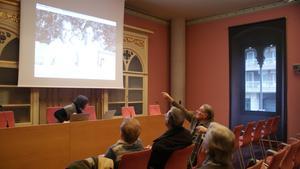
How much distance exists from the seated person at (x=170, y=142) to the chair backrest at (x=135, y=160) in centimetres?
18

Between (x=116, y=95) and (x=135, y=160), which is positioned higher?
(x=116, y=95)

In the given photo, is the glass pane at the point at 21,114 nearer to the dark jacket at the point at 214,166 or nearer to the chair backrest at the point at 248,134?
the chair backrest at the point at 248,134

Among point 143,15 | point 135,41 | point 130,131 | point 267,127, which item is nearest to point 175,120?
point 130,131

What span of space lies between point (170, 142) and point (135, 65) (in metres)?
4.76

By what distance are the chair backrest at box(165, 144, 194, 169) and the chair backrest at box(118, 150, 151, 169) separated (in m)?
0.28

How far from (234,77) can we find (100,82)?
3616 mm

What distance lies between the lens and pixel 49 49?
5.13 metres

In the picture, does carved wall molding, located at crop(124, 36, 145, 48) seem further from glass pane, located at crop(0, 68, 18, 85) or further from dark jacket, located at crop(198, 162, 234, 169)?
dark jacket, located at crop(198, 162, 234, 169)

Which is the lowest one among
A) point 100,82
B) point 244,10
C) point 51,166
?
point 51,166

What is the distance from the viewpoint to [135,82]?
7.18 metres

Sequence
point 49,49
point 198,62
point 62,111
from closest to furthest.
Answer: point 62,111 < point 49,49 < point 198,62

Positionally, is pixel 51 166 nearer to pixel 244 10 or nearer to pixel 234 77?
pixel 234 77

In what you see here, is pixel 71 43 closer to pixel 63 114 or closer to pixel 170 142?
pixel 63 114

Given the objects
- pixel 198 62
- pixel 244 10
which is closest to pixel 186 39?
pixel 198 62
